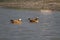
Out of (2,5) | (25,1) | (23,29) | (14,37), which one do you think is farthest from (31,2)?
(14,37)

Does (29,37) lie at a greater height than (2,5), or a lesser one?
greater

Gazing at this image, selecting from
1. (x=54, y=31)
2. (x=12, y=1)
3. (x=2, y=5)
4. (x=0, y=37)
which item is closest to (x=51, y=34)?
(x=54, y=31)

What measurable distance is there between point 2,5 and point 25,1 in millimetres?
11147

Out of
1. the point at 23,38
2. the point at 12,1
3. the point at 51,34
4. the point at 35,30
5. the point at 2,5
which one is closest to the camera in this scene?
the point at 23,38

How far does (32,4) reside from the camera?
93375 millimetres

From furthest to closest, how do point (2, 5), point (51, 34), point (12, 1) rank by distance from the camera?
1. point (12, 1)
2. point (2, 5)
3. point (51, 34)

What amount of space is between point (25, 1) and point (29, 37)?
6050 cm

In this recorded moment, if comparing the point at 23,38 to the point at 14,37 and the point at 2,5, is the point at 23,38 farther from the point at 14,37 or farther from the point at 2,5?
the point at 2,5

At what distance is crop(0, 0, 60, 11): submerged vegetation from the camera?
88250mm

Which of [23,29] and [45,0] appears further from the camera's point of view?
[45,0]

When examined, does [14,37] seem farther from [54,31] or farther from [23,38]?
[54,31]

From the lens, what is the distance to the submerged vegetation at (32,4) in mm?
88250

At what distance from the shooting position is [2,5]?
89.4 metres

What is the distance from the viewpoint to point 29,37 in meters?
39.0
